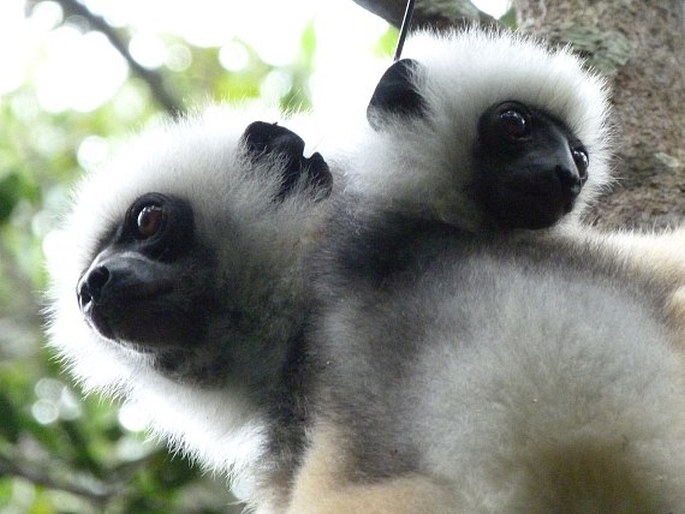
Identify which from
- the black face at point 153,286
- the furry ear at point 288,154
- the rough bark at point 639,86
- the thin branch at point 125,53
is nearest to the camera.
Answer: the black face at point 153,286

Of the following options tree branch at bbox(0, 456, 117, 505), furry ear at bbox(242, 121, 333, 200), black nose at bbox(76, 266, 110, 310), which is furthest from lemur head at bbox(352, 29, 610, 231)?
tree branch at bbox(0, 456, 117, 505)

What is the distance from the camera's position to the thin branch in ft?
23.4

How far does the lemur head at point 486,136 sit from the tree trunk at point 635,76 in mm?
251

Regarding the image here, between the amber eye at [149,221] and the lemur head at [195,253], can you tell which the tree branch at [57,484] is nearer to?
the lemur head at [195,253]

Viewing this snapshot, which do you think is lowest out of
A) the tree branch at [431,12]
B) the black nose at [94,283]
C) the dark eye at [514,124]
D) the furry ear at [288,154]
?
the black nose at [94,283]

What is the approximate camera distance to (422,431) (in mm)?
2939

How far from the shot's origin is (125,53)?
23.6 feet

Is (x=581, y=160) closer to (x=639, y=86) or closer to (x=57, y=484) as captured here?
(x=639, y=86)

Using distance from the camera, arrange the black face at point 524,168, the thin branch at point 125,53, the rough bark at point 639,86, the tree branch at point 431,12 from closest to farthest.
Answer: the black face at point 524,168 < the rough bark at point 639,86 < the tree branch at point 431,12 < the thin branch at point 125,53

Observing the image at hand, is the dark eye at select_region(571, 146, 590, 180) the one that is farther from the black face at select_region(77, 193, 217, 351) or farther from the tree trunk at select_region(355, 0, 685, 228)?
the black face at select_region(77, 193, 217, 351)

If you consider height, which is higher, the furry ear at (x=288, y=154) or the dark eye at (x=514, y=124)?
the dark eye at (x=514, y=124)

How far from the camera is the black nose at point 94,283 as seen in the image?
12.4ft

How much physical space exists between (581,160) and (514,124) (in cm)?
31

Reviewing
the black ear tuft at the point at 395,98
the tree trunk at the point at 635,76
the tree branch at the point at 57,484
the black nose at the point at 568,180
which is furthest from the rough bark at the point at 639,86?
the tree branch at the point at 57,484
